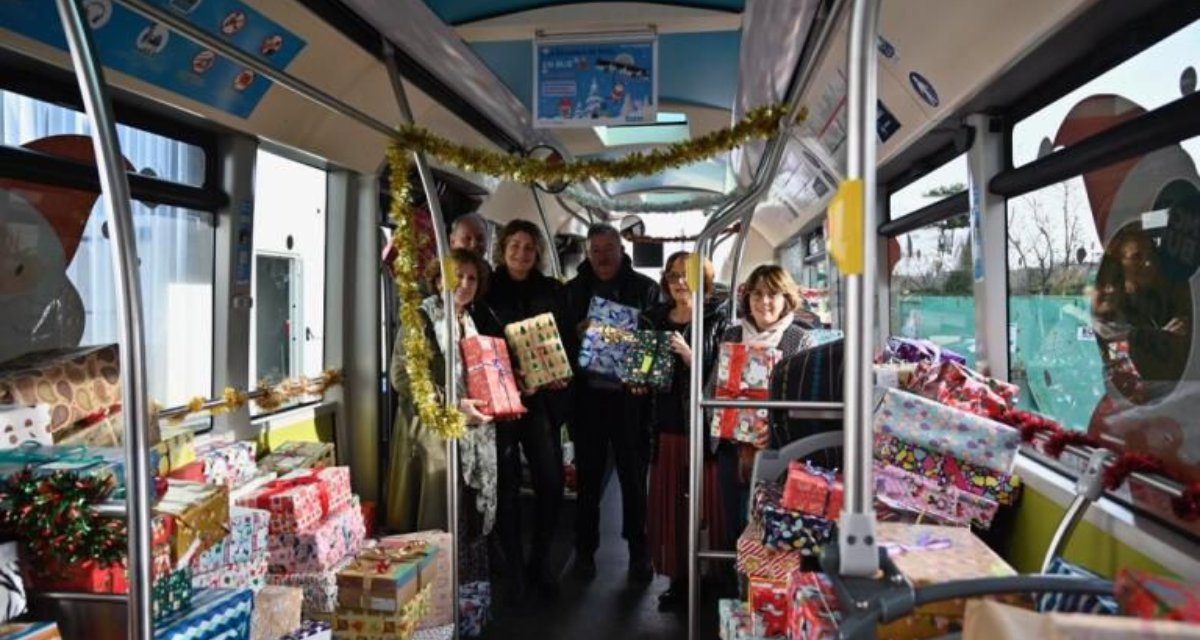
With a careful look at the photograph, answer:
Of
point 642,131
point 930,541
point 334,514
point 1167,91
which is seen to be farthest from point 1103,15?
point 642,131

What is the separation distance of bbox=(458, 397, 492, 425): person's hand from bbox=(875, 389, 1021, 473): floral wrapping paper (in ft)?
5.99

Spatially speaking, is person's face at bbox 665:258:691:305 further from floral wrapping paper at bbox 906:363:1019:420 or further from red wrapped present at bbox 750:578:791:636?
red wrapped present at bbox 750:578:791:636

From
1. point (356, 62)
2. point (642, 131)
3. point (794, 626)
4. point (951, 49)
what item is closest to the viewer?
point (794, 626)

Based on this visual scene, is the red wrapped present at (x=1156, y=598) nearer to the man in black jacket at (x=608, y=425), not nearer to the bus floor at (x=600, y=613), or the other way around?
the bus floor at (x=600, y=613)

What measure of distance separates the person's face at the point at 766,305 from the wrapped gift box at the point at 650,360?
0.44m

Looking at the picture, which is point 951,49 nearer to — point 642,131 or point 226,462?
point 226,462

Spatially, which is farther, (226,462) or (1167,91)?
(226,462)

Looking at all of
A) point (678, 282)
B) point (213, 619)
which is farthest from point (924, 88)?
point (213, 619)

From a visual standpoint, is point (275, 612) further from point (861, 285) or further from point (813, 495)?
point (861, 285)

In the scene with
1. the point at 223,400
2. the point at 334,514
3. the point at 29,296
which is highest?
the point at 29,296

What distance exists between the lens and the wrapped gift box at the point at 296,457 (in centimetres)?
370

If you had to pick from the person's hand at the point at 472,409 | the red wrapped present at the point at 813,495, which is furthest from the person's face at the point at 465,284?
the red wrapped present at the point at 813,495

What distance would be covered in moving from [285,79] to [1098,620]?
2.24 m

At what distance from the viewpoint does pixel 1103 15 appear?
2119 millimetres
